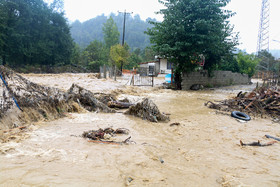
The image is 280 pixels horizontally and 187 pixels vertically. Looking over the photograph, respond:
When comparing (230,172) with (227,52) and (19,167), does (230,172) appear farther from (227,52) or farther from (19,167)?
(227,52)

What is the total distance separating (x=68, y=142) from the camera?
3324 mm

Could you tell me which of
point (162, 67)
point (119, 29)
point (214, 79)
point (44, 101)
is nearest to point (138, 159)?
point (44, 101)

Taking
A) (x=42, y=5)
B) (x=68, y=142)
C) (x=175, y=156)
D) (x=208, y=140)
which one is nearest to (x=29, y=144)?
(x=68, y=142)

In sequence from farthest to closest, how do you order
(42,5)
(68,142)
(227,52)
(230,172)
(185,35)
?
Answer: (42,5) < (227,52) < (185,35) < (68,142) < (230,172)

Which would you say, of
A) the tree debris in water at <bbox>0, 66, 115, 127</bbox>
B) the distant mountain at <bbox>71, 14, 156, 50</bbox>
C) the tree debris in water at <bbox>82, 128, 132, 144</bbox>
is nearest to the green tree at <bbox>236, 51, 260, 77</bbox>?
the tree debris in water at <bbox>0, 66, 115, 127</bbox>

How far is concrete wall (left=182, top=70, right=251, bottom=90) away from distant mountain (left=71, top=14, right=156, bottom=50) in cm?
7093

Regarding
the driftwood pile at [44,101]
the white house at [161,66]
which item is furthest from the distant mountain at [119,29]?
the driftwood pile at [44,101]

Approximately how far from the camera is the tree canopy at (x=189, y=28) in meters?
13.0

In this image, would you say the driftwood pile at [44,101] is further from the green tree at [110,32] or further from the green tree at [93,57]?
the green tree at [110,32]

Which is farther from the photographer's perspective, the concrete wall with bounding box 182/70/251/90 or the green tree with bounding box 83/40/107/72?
the green tree with bounding box 83/40/107/72

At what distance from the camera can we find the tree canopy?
1296cm

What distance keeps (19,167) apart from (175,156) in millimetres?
2366

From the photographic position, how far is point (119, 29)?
130 metres

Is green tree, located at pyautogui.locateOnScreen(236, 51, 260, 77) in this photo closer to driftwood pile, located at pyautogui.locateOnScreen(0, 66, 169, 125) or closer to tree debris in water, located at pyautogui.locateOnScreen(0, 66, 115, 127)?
driftwood pile, located at pyautogui.locateOnScreen(0, 66, 169, 125)
